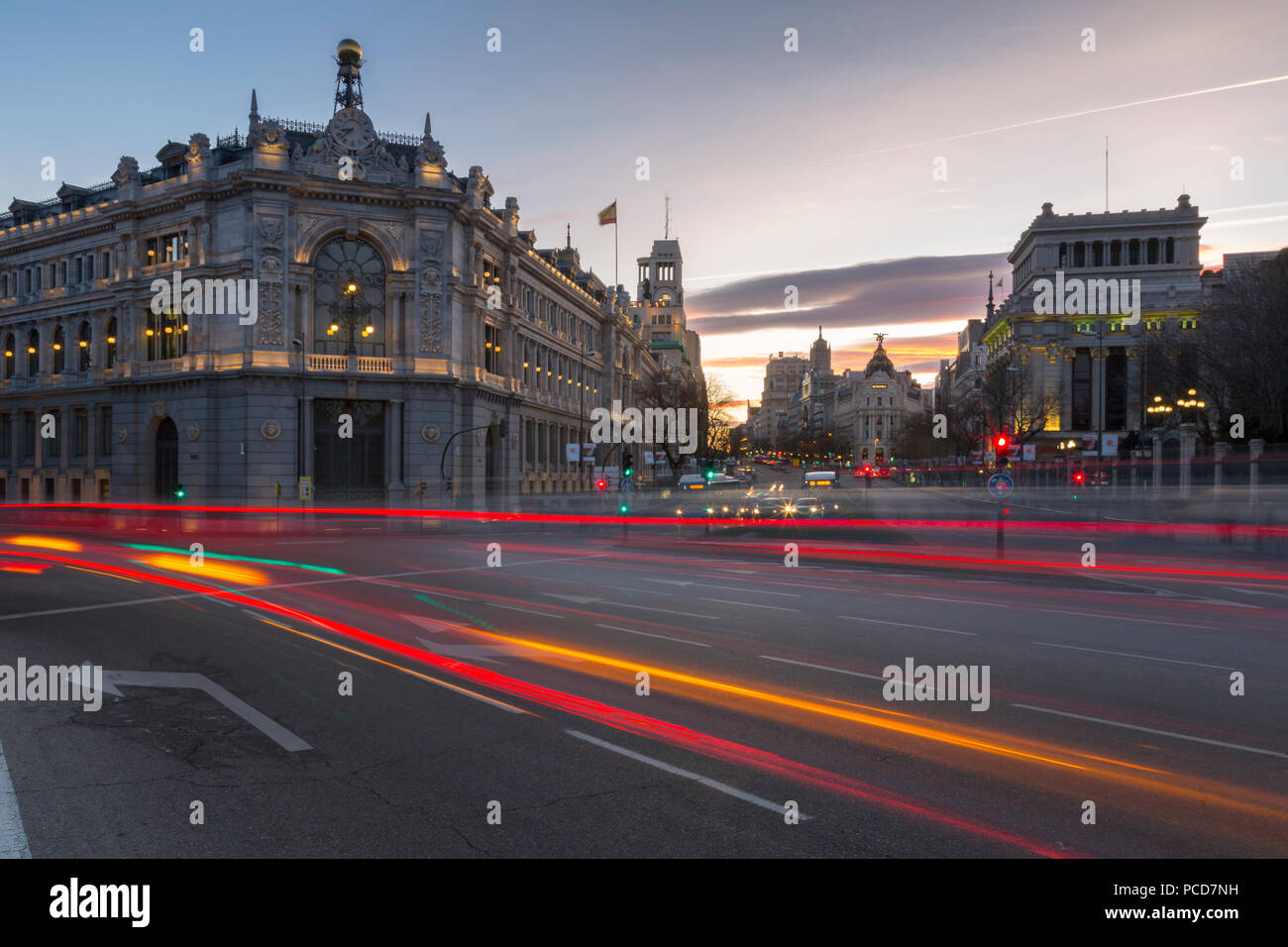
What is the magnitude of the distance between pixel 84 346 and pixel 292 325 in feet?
72.8

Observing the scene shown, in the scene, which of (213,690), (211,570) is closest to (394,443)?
(211,570)

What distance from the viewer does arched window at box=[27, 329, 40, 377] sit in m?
61.5

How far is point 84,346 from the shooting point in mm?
58406

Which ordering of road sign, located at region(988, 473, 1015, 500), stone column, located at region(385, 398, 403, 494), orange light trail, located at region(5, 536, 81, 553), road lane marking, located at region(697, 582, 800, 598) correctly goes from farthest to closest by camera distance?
1. stone column, located at region(385, 398, 403, 494)
2. orange light trail, located at region(5, 536, 81, 553)
3. road sign, located at region(988, 473, 1015, 500)
4. road lane marking, located at region(697, 582, 800, 598)

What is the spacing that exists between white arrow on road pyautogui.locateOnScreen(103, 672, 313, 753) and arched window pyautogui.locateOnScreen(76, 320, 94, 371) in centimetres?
5820

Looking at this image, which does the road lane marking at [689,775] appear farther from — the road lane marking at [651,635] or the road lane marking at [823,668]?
the road lane marking at [651,635]

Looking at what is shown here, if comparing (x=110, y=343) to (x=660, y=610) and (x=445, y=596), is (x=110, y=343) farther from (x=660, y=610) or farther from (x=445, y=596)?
(x=660, y=610)

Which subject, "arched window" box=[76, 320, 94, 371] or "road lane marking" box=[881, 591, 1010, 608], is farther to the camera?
"arched window" box=[76, 320, 94, 371]

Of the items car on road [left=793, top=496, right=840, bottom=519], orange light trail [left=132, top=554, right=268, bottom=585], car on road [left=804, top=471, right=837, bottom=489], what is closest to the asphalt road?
orange light trail [left=132, top=554, right=268, bottom=585]

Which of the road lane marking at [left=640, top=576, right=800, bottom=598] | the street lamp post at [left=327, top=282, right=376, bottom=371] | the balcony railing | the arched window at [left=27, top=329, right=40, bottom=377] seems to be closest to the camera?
the road lane marking at [left=640, top=576, right=800, bottom=598]

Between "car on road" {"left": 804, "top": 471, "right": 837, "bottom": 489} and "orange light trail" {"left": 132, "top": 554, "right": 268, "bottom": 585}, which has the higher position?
"car on road" {"left": 804, "top": 471, "right": 837, "bottom": 489}

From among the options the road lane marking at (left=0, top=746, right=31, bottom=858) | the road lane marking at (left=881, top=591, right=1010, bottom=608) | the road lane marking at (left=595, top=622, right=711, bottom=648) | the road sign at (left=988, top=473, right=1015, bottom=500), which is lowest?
the road lane marking at (left=881, top=591, right=1010, bottom=608)

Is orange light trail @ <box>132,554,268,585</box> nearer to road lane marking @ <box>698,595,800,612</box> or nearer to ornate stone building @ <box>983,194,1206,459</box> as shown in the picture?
road lane marking @ <box>698,595,800,612</box>
